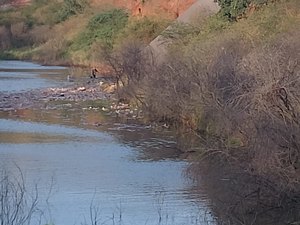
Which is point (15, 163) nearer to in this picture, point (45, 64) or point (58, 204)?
point (58, 204)

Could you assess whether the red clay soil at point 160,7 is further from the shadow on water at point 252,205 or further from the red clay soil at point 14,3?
the red clay soil at point 14,3

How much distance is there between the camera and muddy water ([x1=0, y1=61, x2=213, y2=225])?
52.8ft

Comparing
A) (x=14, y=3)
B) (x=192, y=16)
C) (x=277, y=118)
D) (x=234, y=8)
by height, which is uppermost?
(x=14, y=3)

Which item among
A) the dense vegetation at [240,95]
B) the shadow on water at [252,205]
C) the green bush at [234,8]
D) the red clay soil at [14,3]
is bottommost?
the shadow on water at [252,205]

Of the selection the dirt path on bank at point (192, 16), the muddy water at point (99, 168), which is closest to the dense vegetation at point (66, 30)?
the dirt path on bank at point (192, 16)

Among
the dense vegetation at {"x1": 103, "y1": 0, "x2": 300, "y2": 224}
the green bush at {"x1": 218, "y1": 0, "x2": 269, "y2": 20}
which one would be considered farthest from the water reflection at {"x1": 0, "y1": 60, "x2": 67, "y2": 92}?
the green bush at {"x1": 218, "y1": 0, "x2": 269, "y2": 20}

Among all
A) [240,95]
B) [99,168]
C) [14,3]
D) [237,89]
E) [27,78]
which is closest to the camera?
[240,95]

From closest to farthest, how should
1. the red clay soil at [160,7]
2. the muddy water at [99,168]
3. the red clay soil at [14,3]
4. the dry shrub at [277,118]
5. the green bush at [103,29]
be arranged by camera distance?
the dry shrub at [277,118]
the muddy water at [99,168]
the red clay soil at [160,7]
the green bush at [103,29]
the red clay soil at [14,3]

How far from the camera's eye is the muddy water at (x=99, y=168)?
634 inches

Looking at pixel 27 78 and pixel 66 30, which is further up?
pixel 66 30

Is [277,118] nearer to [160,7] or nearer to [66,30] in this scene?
[160,7]

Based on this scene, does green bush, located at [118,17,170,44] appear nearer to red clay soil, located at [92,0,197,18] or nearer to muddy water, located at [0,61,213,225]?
red clay soil, located at [92,0,197,18]

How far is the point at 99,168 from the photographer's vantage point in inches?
824

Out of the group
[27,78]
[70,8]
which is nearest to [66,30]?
[70,8]
